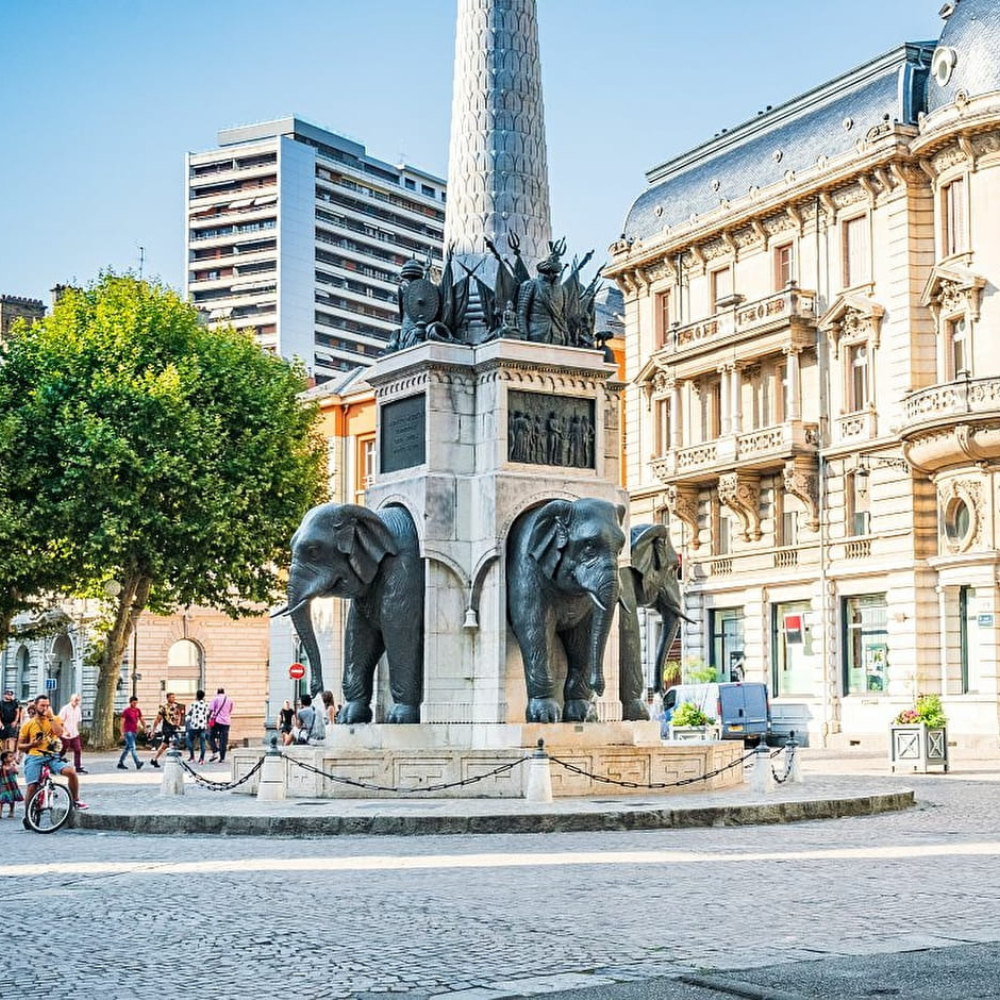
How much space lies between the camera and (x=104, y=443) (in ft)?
133

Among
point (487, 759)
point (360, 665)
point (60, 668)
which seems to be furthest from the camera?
point (60, 668)

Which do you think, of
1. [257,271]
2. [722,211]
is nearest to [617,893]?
[722,211]

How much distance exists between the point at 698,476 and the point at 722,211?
792cm

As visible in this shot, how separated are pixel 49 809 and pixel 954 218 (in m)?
31.1

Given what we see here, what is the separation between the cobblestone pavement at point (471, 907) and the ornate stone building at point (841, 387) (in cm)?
2555

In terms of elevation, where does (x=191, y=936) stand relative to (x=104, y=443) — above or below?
below

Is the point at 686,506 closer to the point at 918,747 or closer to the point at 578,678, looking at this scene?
the point at 918,747

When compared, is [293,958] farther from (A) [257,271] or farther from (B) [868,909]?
(A) [257,271]

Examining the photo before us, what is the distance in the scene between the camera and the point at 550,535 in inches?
824

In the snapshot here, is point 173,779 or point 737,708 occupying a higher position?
point 737,708

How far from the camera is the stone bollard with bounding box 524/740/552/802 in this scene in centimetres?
1908

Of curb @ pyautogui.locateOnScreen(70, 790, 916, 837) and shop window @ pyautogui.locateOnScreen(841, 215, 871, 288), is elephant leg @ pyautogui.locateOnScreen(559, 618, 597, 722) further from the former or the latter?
shop window @ pyautogui.locateOnScreen(841, 215, 871, 288)

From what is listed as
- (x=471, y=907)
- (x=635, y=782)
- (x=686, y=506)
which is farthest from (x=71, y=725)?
(x=686, y=506)

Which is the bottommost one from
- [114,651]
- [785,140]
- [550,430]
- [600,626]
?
[600,626]
